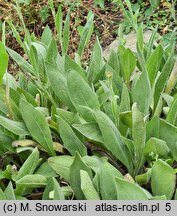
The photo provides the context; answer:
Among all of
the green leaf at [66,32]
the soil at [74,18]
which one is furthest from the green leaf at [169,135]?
the soil at [74,18]

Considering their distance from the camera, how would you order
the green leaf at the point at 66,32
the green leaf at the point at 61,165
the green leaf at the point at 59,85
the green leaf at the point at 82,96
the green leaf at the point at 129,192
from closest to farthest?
the green leaf at the point at 129,192 → the green leaf at the point at 61,165 → the green leaf at the point at 82,96 → the green leaf at the point at 59,85 → the green leaf at the point at 66,32

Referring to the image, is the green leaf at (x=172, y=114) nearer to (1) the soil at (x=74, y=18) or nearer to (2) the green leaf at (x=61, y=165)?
(2) the green leaf at (x=61, y=165)

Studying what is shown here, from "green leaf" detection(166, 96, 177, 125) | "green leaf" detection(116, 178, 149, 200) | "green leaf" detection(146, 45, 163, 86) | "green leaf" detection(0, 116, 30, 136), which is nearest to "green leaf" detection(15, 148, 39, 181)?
"green leaf" detection(0, 116, 30, 136)

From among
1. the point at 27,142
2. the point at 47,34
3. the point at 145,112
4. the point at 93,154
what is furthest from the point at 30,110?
the point at 47,34

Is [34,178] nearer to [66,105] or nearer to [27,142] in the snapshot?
[27,142]

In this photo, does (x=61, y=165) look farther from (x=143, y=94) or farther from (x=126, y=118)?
(x=143, y=94)

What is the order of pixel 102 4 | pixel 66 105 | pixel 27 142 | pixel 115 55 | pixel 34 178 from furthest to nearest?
pixel 102 4 < pixel 115 55 < pixel 66 105 < pixel 27 142 < pixel 34 178

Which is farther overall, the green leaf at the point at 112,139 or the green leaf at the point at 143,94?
the green leaf at the point at 143,94
